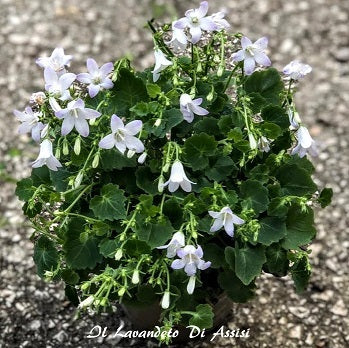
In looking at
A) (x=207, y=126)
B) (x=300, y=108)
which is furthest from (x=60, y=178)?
(x=300, y=108)

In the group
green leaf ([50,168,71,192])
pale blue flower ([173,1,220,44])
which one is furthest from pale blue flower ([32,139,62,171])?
pale blue flower ([173,1,220,44])

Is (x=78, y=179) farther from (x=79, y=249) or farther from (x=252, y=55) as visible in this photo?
(x=252, y=55)

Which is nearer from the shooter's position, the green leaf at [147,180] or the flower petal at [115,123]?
the flower petal at [115,123]

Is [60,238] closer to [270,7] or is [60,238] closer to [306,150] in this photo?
[306,150]

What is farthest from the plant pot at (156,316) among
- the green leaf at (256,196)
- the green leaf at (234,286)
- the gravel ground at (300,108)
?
the green leaf at (256,196)

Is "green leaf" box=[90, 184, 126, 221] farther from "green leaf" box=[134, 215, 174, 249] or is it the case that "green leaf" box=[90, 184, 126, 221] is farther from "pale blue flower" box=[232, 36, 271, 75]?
"pale blue flower" box=[232, 36, 271, 75]

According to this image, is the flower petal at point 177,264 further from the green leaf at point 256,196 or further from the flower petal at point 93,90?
the flower petal at point 93,90
